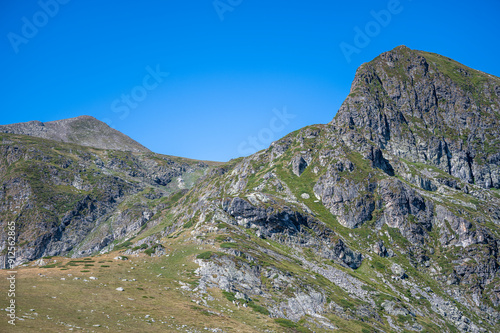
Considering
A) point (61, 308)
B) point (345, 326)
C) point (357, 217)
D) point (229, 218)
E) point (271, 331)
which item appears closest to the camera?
point (61, 308)

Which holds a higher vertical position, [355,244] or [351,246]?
[355,244]

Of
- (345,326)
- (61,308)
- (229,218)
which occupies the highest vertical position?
(229,218)

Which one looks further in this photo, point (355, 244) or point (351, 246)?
point (355, 244)

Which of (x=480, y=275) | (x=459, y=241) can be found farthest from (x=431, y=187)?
(x=480, y=275)

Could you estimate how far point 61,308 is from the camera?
46.6 m

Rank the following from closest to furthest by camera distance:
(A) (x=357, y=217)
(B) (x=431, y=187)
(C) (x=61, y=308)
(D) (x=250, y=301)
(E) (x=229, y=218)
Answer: (C) (x=61, y=308) < (D) (x=250, y=301) < (E) (x=229, y=218) < (A) (x=357, y=217) < (B) (x=431, y=187)

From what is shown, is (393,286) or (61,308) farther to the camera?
(393,286)

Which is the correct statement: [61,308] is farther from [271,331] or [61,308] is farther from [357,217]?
[357,217]

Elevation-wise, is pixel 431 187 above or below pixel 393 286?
above

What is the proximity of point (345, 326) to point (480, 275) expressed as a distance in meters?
93.8

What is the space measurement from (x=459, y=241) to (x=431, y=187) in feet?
151

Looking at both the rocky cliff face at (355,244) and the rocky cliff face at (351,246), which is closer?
the rocky cliff face at (351,246)

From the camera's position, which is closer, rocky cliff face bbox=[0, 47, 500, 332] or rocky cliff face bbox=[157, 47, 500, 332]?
rocky cliff face bbox=[0, 47, 500, 332]

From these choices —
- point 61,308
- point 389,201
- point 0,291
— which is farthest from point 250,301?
point 389,201
